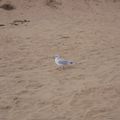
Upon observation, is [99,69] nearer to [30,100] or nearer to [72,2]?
[30,100]

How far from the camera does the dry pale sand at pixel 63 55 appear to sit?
5359 millimetres

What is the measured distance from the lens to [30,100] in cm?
562

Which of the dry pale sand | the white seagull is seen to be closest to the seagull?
the white seagull

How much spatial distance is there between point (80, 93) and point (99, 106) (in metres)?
0.51

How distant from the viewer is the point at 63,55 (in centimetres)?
785

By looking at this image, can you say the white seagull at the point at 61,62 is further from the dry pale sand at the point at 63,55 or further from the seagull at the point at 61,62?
the dry pale sand at the point at 63,55

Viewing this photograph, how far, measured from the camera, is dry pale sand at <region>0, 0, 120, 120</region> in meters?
5.36

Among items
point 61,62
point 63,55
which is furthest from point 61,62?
point 63,55

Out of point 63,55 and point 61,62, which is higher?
point 61,62

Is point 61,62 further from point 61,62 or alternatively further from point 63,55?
point 63,55

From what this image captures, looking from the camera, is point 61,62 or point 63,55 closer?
point 61,62

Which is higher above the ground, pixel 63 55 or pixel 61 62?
pixel 61 62

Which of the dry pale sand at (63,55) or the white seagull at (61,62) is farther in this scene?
the white seagull at (61,62)

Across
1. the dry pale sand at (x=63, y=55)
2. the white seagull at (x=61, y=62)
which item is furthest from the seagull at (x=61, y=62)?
the dry pale sand at (x=63, y=55)
